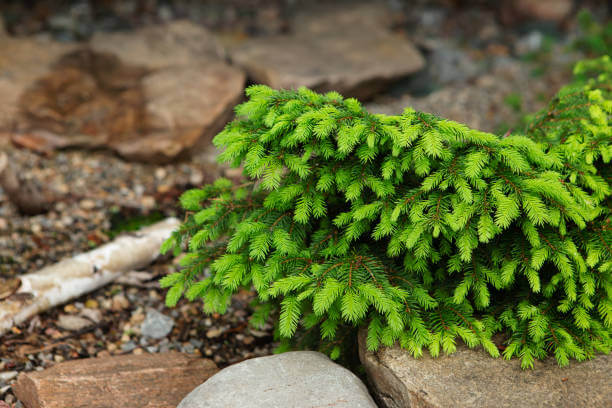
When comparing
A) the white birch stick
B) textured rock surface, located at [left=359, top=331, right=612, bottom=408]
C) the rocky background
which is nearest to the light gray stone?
the rocky background

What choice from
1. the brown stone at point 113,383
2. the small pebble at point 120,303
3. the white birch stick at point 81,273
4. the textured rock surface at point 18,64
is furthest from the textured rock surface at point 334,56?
the brown stone at point 113,383

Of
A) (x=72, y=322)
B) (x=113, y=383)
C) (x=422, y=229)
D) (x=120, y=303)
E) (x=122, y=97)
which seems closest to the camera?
(x=422, y=229)

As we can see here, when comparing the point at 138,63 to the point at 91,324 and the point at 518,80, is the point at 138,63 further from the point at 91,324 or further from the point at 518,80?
the point at 518,80

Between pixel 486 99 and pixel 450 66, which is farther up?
pixel 450 66

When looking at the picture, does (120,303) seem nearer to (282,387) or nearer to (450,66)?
(282,387)

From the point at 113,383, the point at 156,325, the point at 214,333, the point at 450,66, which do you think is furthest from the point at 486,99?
the point at 113,383

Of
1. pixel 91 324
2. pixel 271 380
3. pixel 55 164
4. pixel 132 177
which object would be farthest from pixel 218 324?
pixel 55 164
